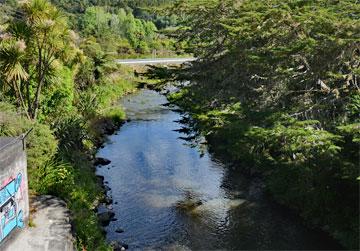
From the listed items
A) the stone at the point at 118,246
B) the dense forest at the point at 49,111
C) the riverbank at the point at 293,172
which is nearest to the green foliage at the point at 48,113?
the dense forest at the point at 49,111

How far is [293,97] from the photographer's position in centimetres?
1703

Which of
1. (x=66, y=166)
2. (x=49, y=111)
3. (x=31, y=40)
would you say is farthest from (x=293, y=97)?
(x=49, y=111)

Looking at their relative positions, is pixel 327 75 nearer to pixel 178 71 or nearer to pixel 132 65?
pixel 178 71

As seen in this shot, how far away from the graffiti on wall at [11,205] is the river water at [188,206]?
4.64 meters

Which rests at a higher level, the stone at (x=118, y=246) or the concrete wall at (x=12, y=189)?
the concrete wall at (x=12, y=189)

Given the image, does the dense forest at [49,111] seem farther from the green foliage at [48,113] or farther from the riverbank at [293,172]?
the riverbank at [293,172]

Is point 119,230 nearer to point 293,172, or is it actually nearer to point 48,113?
point 293,172

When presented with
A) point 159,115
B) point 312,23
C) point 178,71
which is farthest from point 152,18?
point 312,23

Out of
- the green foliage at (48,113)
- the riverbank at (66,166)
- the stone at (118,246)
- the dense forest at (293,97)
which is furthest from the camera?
the green foliage at (48,113)

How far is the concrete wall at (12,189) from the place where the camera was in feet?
41.3

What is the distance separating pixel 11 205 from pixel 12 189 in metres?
0.44

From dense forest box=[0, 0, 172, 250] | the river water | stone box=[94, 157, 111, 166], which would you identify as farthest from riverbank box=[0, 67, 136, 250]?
the river water

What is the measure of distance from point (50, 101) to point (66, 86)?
210 centimetres

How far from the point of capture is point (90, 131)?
96.1 ft
